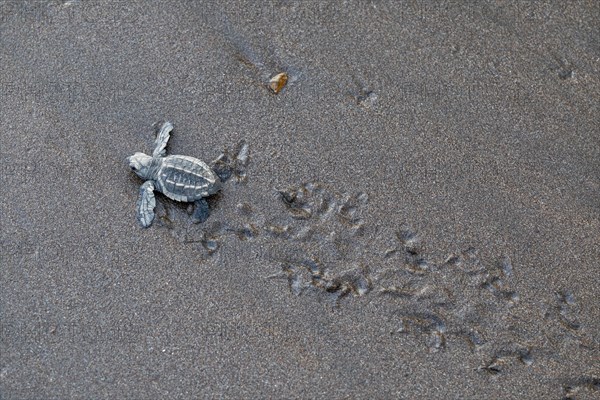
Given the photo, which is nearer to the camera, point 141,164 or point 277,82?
point 141,164

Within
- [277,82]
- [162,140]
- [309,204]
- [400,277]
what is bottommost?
[400,277]

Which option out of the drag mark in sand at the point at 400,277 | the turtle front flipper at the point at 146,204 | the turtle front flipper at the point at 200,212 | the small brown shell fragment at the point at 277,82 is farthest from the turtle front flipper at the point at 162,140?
the small brown shell fragment at the point at 277,82

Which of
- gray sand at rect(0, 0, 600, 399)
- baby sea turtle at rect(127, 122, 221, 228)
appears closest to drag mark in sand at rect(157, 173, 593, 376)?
gray sand at rect(0, 0, 600, 399)

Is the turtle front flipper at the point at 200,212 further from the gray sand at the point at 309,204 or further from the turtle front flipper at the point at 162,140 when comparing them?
the turtle front flipper at the point at 162,140

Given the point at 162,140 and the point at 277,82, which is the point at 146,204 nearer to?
the point at 162,140

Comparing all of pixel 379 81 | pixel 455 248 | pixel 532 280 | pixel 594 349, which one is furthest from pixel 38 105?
pixel 594 349

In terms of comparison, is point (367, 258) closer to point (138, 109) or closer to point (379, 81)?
point (379, 81)

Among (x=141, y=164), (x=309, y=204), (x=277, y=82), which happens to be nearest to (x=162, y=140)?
(x=141, y=164)

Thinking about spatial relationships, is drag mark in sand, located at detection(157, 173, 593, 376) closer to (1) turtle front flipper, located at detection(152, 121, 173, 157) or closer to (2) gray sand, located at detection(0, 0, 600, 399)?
(2) gray sand, located at detection(0, 0, 600, 399)
